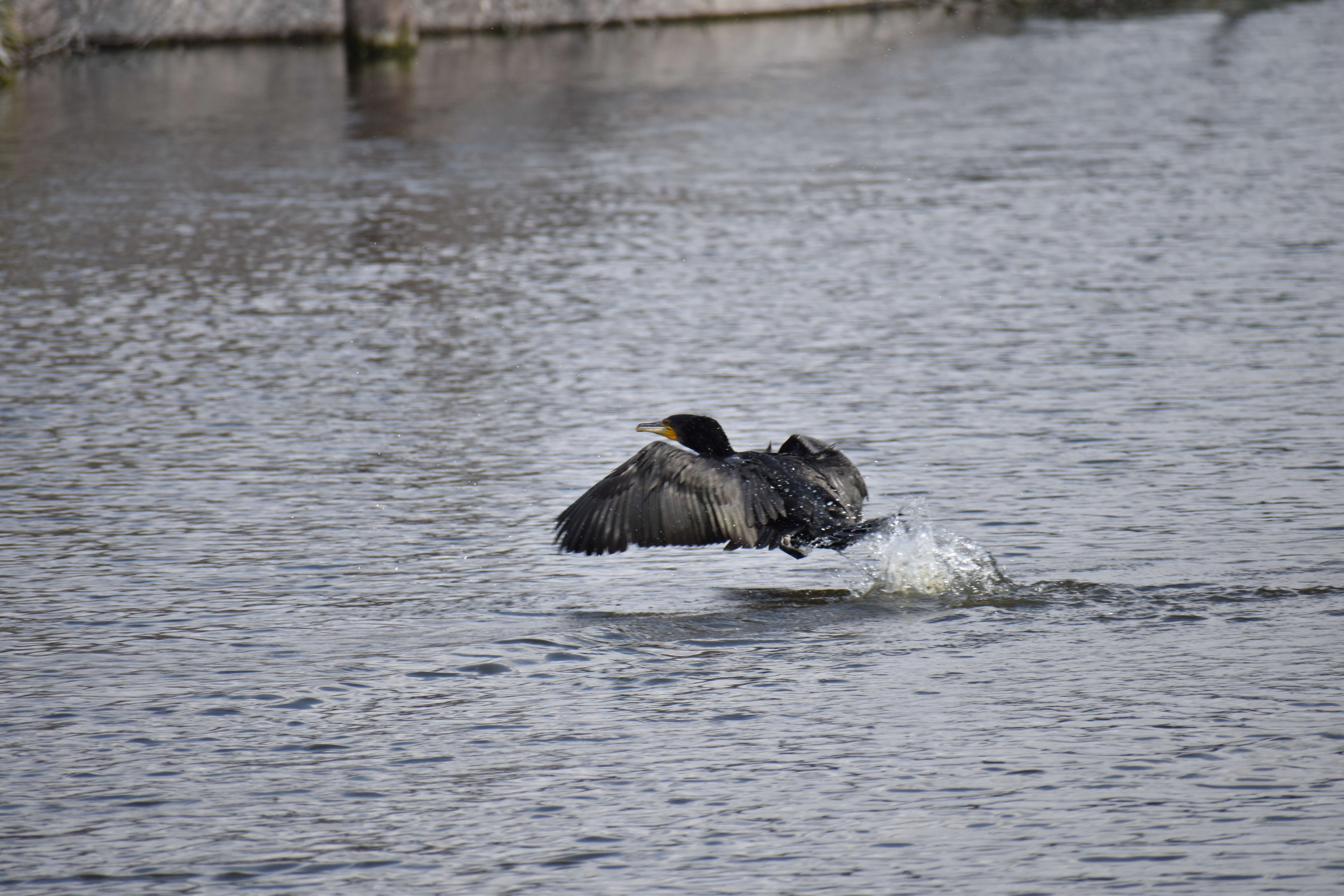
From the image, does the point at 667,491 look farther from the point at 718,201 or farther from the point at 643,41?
the point at 643,41

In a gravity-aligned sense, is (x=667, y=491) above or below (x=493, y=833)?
above

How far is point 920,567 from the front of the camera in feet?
20.5

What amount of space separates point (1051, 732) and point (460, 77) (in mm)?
19337

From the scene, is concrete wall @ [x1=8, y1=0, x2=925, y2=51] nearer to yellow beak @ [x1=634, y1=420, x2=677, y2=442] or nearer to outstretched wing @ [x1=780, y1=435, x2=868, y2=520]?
yellow beak @ [x1=634, y1=420, x2=677, y2=442]

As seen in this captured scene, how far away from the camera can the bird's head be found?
6.39m

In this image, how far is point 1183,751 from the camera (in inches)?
190

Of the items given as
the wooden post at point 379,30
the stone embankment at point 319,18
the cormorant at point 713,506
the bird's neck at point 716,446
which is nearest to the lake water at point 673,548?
the cormorant at point 713,506

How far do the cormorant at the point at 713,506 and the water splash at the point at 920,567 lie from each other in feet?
0.27

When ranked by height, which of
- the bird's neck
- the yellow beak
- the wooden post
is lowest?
the bird's neck

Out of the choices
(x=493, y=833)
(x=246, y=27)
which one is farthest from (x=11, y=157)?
(x=493, y=833)

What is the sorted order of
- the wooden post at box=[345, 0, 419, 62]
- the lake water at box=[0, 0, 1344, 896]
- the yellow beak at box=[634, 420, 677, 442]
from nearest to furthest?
the lake water at box=[0, 0, 1344, 896] → the yellow beak at box=[634, 420, 677, 442] → the wooden post at box=[345, 0, 419, 62]

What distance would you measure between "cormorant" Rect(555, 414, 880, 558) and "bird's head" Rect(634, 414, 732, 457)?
14mm

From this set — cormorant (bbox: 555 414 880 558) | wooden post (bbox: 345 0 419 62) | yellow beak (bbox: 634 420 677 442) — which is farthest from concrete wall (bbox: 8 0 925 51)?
cormorant (bbox: 555 414 880 558)

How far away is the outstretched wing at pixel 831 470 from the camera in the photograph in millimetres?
6312
